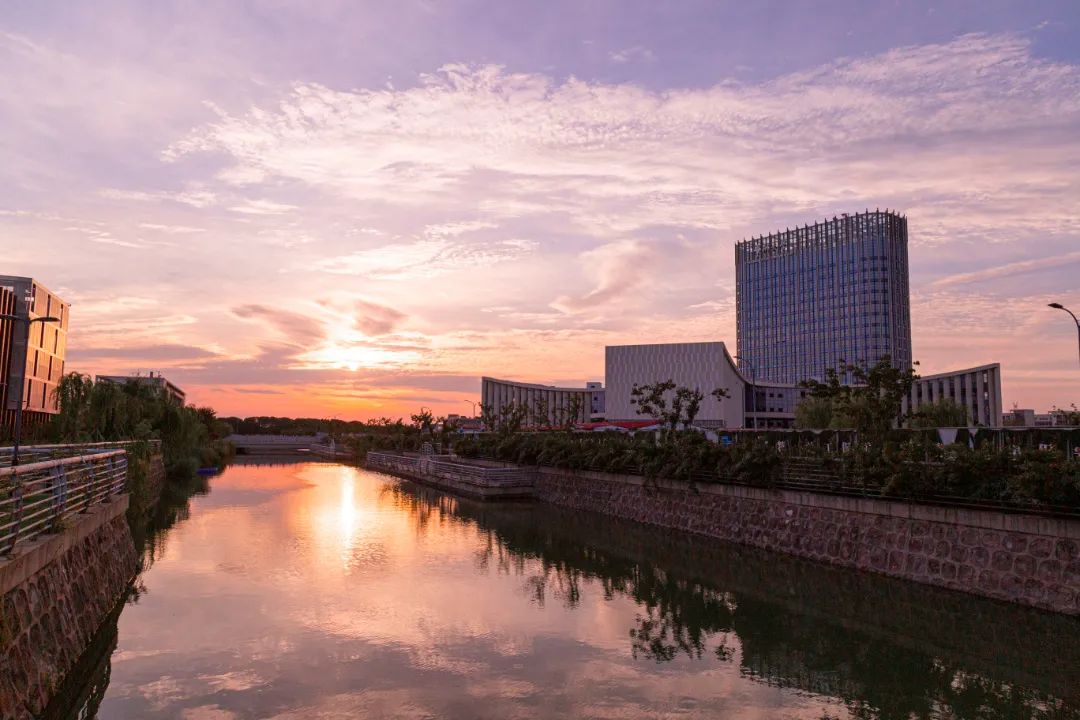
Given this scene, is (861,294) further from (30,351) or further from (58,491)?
(58,491)

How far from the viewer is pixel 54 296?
89.8 m

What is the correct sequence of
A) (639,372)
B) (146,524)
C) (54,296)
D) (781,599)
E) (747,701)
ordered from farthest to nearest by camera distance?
(639,372) < (54,296) < (146,524) < (781,599) < (747,701)

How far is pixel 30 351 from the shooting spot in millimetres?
78625

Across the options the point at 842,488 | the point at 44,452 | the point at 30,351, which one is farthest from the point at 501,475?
the point at 30,351

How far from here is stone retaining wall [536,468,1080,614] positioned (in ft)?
63.2

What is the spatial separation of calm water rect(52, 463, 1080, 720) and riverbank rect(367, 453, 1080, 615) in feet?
2.43

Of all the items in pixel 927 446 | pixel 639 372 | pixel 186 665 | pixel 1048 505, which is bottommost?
pixel 186 665

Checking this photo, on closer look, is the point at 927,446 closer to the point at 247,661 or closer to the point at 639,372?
the point at 247,661

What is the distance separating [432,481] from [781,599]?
46.8m

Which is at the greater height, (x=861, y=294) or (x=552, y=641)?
(x=861, y=294)

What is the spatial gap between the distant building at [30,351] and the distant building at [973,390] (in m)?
118

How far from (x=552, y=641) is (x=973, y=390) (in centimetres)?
13868

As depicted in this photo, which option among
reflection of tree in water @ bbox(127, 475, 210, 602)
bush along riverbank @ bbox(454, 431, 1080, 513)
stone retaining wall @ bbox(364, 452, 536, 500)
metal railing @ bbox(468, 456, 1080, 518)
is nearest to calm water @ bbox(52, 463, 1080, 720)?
reflection of tree in water @ bbox(127, 475, 210, 602)

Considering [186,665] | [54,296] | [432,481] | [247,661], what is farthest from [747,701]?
[54,296]
